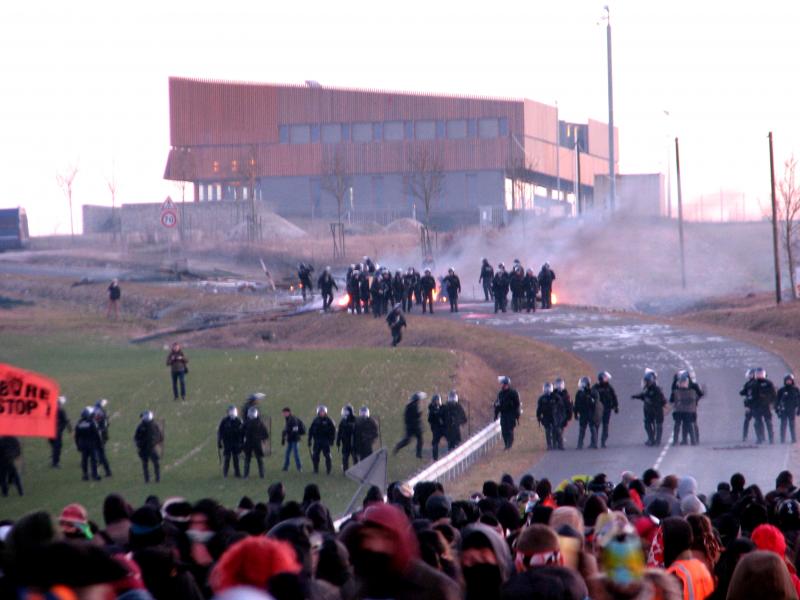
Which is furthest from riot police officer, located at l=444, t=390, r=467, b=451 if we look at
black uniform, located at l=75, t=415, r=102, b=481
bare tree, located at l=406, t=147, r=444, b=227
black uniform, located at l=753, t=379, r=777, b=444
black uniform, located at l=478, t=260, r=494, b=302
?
bare tree, located at l=406, t=147, r=444, b=227

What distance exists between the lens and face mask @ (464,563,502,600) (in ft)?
23.0

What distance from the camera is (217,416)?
33.1 m

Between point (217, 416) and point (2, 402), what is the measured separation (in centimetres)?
2427

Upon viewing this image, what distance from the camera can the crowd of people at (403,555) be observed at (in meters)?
5.59

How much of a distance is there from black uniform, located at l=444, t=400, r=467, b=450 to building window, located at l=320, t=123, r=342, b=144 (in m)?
70.8

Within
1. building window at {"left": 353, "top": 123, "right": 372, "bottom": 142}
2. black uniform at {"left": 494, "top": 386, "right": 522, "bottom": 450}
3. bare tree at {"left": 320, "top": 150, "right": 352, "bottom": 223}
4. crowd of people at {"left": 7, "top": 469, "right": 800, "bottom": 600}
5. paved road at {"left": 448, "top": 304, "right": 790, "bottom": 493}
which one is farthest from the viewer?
building window at {"left": 353, "top": 123, "right": 372, "bottom": 142}

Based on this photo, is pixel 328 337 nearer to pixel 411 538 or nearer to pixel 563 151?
pixel 411 538

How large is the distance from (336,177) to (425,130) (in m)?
7.67

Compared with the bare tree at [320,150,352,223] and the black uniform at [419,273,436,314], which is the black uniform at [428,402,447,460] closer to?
the black uniform at [419,273,436,314]

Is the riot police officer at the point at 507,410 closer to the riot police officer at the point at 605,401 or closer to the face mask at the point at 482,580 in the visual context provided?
the riot police officer at the point at 605,401

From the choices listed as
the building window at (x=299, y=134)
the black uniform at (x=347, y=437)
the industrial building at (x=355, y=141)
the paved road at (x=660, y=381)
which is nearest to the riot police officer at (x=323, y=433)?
the black uniform at (x=347, y=437)

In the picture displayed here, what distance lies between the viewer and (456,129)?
320ft

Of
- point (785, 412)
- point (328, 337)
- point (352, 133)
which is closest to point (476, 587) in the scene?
point (785, 412)

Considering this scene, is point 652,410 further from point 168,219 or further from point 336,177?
point 336,177
